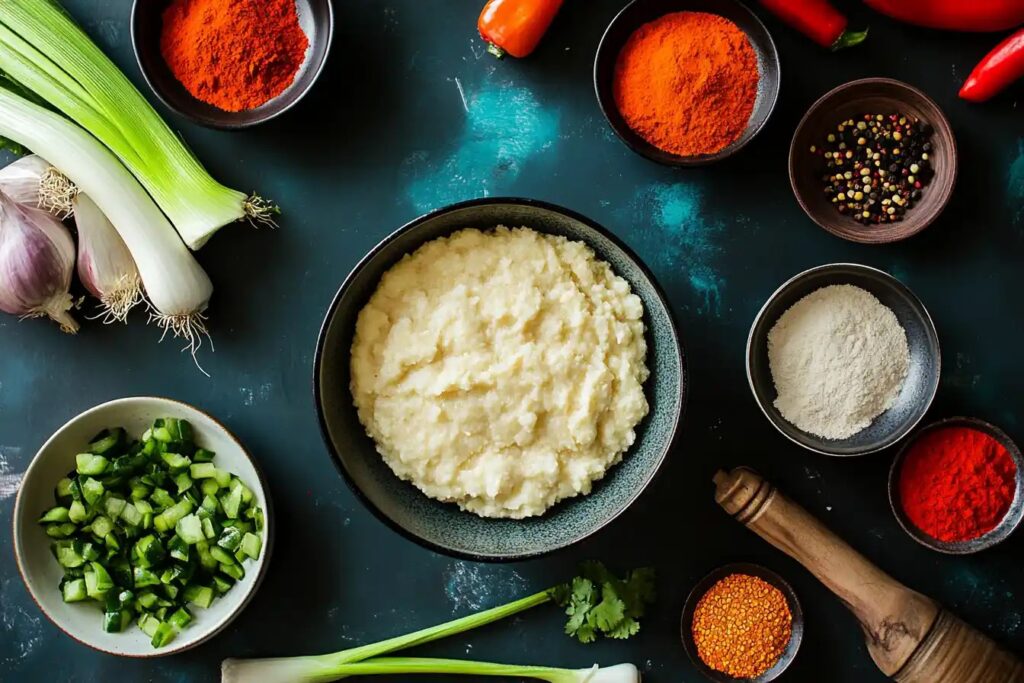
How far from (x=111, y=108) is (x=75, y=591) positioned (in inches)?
45.9

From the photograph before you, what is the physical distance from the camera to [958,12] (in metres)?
2.18

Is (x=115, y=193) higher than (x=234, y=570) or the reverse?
higher

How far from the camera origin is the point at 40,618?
2.26m

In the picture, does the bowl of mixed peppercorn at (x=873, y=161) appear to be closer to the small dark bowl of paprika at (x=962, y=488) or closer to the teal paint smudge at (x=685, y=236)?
the teal paint smudge at (x=685, y=236)

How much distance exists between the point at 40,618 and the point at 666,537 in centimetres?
160

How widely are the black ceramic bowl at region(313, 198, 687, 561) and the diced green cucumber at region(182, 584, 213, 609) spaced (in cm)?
54

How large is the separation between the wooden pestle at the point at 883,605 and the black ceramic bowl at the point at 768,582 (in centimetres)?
10

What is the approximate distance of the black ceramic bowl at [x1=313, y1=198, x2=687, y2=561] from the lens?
6.28 feet

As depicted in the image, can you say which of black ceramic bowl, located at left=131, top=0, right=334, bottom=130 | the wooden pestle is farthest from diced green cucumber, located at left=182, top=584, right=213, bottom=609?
the wooden pestle

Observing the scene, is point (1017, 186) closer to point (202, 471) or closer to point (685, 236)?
point (685, 236)

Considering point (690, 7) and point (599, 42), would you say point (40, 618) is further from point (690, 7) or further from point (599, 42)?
point (690, 7)

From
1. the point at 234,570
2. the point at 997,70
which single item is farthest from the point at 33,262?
the point at 997,70

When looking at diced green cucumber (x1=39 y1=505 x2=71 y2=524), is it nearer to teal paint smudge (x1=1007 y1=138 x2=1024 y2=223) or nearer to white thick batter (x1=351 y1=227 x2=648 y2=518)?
white thick batter (x1=351 y1=227 x2=648 y2=518)

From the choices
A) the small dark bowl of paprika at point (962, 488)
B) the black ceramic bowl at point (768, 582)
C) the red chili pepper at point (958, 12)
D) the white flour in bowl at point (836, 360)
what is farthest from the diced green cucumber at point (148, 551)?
the red chili pepper at point (958, 12)
